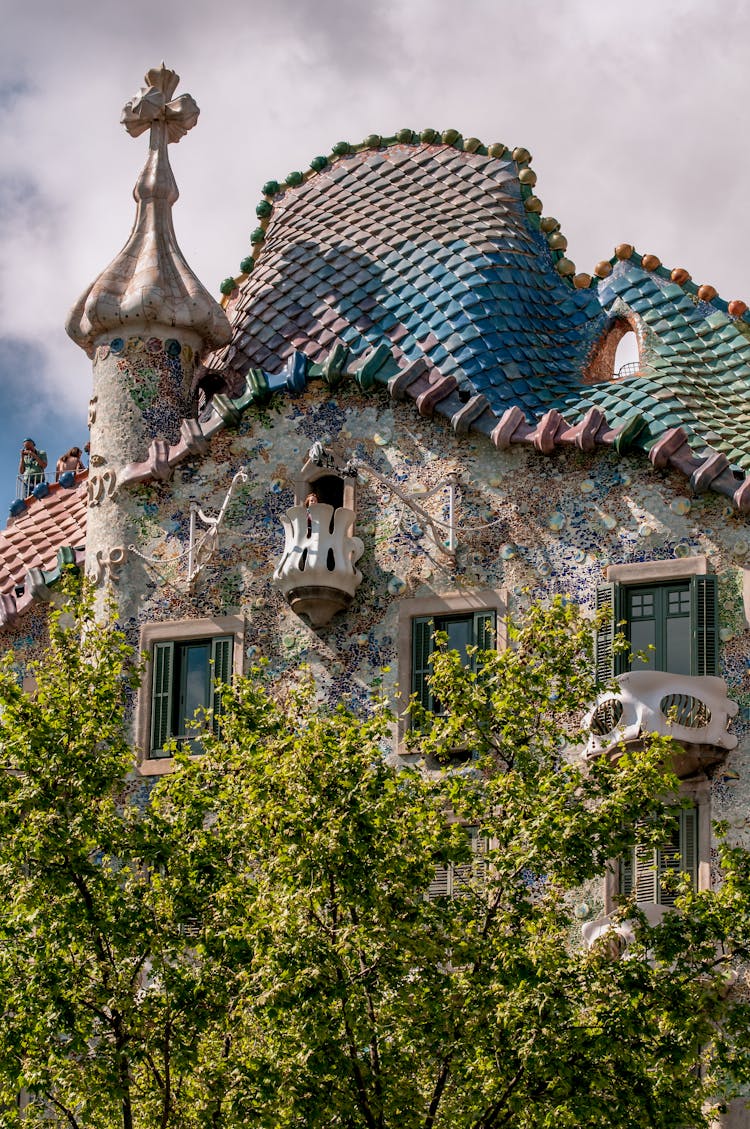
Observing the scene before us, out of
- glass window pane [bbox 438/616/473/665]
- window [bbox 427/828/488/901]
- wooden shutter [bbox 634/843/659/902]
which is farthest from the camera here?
glass window pane [bbox 438/616/473/665]

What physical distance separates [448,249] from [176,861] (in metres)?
8.61

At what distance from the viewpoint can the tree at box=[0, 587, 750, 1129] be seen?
2208 cm

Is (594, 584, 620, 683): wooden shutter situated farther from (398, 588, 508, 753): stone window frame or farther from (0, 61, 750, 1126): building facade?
(398, 588, 508, 753): stone window frame

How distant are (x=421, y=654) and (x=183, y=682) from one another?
250cm

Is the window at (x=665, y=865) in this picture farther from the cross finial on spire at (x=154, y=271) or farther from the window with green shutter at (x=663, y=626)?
the cross finial on spire at (x=154, y=271)

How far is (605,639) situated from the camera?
26859 millimetres

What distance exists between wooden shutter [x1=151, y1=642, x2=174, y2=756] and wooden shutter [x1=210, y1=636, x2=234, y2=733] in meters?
0.43

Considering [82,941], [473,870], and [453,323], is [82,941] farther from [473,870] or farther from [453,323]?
[453,323]

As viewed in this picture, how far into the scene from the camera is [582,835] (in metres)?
22.7

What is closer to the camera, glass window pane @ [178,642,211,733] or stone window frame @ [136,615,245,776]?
stone window frame @ [136,615,245,776]

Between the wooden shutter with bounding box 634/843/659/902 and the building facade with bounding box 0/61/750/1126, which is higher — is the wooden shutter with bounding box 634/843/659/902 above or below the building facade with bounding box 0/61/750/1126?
below

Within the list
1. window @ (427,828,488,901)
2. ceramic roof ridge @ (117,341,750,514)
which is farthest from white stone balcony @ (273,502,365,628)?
window @ (427,828,488,901)

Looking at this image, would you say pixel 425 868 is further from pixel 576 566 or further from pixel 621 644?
pixel 576 566

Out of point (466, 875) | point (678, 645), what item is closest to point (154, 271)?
point (678, 645)
